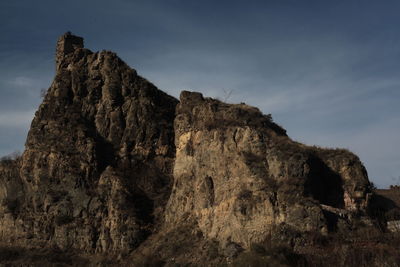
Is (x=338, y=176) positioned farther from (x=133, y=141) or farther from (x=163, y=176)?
(x=133, y=141)

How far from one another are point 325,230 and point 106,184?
2407 cm

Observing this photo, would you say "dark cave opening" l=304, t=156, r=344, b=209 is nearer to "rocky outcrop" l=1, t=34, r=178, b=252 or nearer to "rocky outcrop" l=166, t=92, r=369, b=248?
"rocky outcrop" l=166, t=92, r=369, b=248

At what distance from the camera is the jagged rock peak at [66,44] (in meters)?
69.1

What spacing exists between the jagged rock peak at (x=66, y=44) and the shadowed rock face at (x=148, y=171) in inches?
5.6

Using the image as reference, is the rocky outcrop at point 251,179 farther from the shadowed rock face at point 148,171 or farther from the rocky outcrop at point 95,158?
the rocky outcrop at point 95,158

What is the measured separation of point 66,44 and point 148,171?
19.8 metres

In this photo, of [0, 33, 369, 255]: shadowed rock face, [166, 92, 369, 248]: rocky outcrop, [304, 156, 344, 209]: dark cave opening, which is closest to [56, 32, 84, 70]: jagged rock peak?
[0, 33, 369, 255]: shadowed rock face

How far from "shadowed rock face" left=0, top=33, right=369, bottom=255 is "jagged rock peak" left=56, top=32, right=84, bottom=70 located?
5.6 inches

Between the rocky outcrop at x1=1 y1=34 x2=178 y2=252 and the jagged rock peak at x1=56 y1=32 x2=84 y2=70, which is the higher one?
the jagged rock peak at x1=56 y1=32 x2=84 y2=70

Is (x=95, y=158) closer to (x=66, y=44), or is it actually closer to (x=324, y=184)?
(x=66, y=44)

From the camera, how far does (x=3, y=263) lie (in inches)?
2120

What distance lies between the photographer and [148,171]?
60750mm

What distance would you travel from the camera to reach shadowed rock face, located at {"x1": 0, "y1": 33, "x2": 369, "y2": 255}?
47250mm

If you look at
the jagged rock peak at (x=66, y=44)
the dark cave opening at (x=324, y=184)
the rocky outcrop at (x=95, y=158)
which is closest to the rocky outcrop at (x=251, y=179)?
the dark cave opening at (x=324, y=184)
